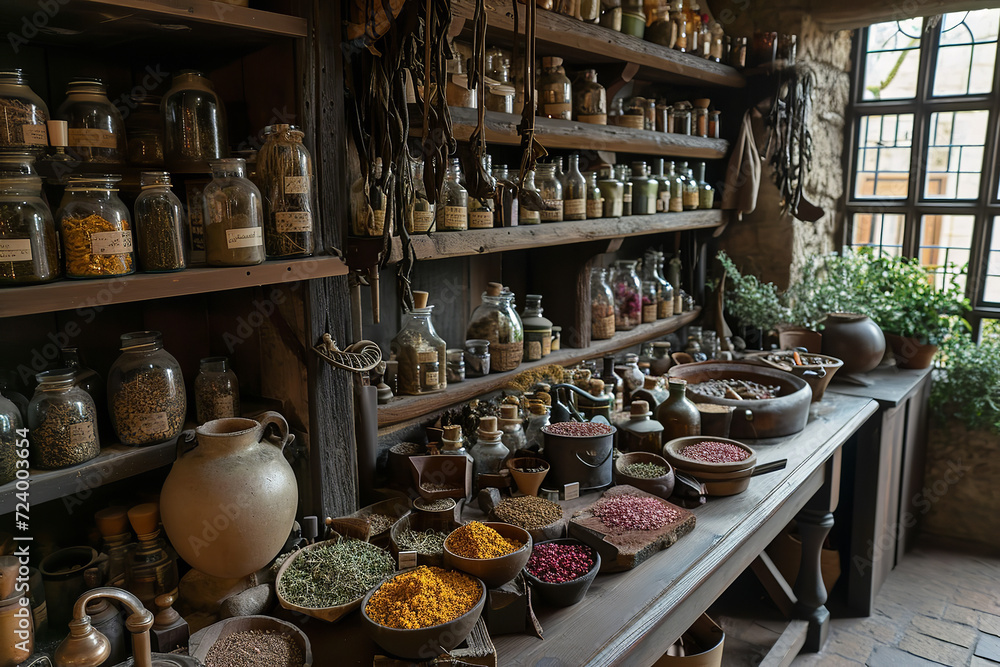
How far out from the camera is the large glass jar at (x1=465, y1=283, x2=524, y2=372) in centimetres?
210

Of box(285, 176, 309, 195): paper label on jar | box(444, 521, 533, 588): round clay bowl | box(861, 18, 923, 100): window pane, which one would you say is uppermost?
box(861, 18, 923, 100): window pane

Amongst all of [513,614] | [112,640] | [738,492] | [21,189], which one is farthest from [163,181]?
[738,492]

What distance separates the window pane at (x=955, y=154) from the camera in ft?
11.4

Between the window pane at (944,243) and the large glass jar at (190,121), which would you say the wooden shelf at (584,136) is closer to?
the large glass jar at (190,121)

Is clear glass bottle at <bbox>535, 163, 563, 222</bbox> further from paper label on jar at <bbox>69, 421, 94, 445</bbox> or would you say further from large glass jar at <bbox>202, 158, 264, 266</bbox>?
paper label on jar at <bbox>69, 421, 94, 445</bbox>

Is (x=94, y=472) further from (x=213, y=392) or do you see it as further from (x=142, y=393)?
(x=213, y=392)

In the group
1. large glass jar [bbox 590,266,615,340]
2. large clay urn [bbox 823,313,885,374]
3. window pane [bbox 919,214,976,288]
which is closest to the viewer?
large glass jar [bbox 590,266,615,340]

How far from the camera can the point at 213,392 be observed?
1386 mm

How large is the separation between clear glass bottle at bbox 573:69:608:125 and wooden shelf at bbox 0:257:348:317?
1236 millimetres

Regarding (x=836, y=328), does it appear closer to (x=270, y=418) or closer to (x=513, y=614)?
(x=513, y=614)

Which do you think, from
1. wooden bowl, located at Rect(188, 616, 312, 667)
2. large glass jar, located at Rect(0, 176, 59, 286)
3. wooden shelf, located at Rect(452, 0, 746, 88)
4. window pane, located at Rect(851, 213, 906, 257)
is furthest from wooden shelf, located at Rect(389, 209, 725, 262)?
window pane, located at Rect(851, 213, 906, 257)

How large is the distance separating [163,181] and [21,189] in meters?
0.20

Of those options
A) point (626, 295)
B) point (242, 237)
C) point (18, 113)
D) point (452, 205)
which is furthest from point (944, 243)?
point (18, 113)

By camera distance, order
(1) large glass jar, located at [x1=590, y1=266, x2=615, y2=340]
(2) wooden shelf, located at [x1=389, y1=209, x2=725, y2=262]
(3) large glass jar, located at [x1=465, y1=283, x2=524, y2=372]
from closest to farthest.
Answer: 1. (2) wooden shelf, located at [x1=389, y1=209, x2=725, y2=262]
2. (3) large glass jar, located at [x1=465, y1=283, x2=524, y2=372]
3. (1) large glass jar, located at [x1=590, y1=266, x2=615, y2=340]
